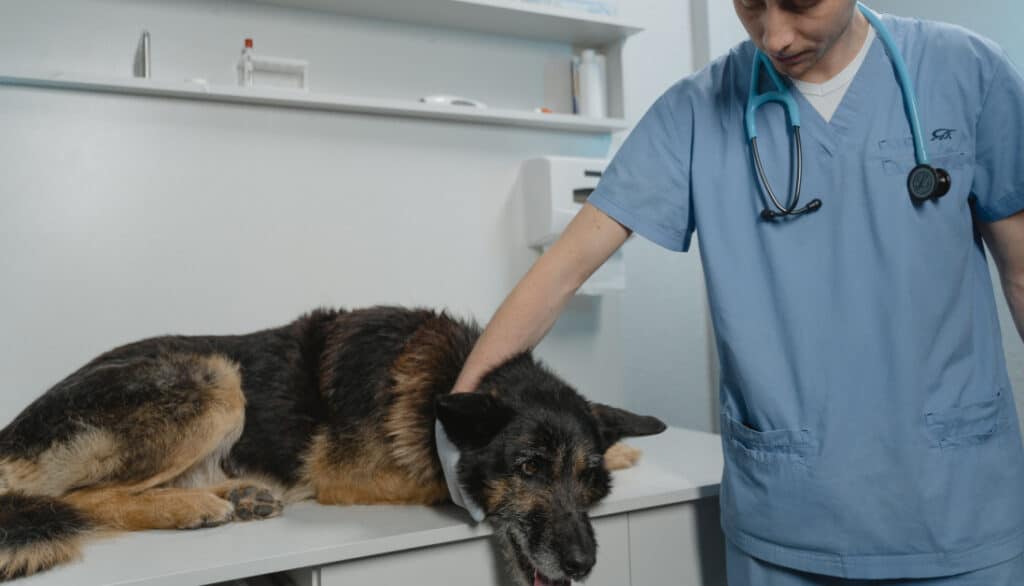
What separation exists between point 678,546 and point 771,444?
0.38 metres

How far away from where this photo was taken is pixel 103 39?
187cm

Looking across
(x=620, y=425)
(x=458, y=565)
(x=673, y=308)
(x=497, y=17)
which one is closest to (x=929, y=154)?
(x=620, y=425)

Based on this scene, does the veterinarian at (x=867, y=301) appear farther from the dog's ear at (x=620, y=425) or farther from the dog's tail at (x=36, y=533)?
the dog's tail at (x=36, y=533)

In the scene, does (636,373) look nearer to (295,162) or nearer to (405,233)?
(405,233)

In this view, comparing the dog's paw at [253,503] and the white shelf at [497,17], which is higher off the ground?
the white shelf at [497,17]

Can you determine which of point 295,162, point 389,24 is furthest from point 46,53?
point 389,24

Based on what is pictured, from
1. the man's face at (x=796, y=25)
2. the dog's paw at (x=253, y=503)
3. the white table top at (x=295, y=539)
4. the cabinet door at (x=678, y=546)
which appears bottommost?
the cabinet door at (x=678, y=546)

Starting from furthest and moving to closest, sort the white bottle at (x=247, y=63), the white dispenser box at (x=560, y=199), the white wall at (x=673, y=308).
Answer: the white wall at (x=673, y=308)
the white dispenser box at (x=560, y=199)
the white bottle at (x=247, y=63)

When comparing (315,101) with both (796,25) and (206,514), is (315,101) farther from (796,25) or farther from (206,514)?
(796,25)

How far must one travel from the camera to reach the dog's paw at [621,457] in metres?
1.70

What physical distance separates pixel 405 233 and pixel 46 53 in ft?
3.05

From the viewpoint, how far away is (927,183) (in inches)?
44.5

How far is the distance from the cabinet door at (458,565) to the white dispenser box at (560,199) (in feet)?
3.03

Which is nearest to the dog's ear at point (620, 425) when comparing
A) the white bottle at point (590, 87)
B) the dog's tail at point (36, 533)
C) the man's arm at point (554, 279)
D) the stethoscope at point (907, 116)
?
the man's arm at point (554, 279)
